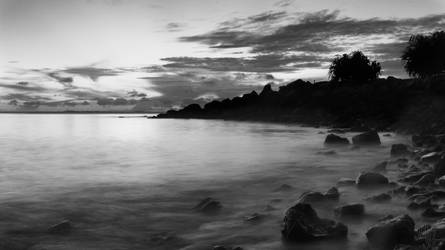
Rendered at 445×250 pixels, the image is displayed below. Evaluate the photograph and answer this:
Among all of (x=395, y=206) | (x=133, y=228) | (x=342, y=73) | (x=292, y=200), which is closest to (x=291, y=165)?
(x=292, y=200)

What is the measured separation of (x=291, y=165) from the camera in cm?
2056

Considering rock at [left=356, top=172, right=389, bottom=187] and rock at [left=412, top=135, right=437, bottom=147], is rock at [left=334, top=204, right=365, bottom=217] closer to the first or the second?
rock at [left=356, top=172, right=389, bottom=187]

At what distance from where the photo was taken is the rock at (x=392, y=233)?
6570 mm

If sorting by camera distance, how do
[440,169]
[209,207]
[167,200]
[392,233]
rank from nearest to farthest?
[392,233], [209,207], [440,169], [167,200]

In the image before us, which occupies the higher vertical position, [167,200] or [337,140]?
[337,140]

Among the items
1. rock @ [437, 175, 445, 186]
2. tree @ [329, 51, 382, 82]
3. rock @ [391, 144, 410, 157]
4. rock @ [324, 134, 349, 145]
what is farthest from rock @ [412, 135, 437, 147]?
tree @ [329, 51, 382, 82]

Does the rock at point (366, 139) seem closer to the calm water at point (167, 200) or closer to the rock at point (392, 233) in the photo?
the calm water at point (167, 200)

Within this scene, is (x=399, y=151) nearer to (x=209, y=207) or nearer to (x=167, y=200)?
(x=167, y=200)

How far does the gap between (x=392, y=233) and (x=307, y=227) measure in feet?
4.73

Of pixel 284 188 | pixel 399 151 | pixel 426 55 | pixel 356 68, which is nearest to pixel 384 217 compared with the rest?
pixel 284 188

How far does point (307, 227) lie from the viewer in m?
7.50

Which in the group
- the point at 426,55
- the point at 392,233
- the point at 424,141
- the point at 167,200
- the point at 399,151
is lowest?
the point at 167,200

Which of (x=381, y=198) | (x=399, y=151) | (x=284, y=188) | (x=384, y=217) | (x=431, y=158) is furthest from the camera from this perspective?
(x=399, y=151)

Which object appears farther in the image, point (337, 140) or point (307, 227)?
point (337, 140)
